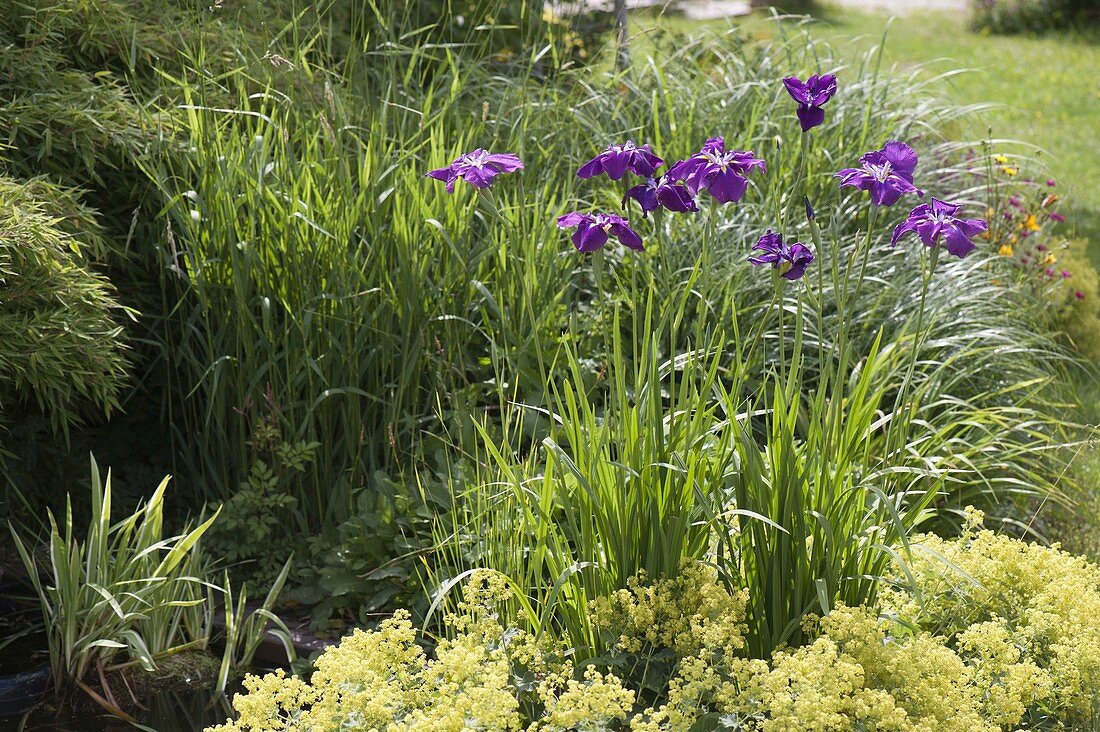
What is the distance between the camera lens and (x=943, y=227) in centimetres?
215

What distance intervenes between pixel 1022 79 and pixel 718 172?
11092 millimetres

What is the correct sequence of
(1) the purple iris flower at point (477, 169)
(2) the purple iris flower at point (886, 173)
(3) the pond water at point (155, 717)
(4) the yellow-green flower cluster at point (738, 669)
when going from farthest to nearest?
(3) the pond water at point (155, 717)
(1) the purple iris flower at point (477, 169)
(2) the purple iris flower at point (886, 173)
(4) the yellow-green flower cluster at point (738, 669)

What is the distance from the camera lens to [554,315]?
3533 mm

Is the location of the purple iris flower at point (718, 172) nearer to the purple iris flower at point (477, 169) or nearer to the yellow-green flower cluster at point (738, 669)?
the purple iris flower at point (477, 169)

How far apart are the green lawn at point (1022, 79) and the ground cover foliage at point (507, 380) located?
9.99ft

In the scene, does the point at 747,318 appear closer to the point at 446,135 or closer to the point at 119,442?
the point at 446,135

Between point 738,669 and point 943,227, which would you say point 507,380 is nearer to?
point 738,669

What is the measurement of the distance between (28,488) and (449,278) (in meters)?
1.48

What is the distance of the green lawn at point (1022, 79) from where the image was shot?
7.95m

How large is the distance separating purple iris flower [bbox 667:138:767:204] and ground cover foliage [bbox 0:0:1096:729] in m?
0.07

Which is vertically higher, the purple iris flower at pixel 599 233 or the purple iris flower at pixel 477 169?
the purple iris flower at pixel 477 169

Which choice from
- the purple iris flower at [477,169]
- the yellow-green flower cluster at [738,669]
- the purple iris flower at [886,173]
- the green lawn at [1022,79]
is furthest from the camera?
the green lawn at [1022,79]

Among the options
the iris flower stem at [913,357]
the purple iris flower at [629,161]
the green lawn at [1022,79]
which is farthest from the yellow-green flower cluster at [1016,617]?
the green lawn at [1022,79]

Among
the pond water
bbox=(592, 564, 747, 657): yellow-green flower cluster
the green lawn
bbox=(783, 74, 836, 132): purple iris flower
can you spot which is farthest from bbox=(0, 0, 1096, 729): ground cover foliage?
the green lawn
